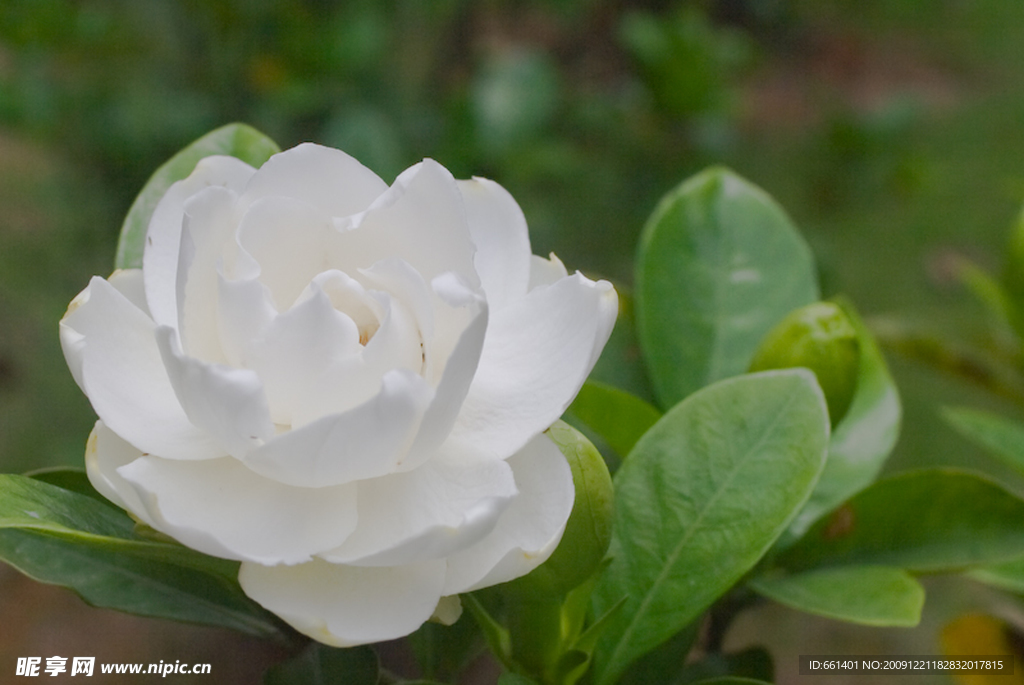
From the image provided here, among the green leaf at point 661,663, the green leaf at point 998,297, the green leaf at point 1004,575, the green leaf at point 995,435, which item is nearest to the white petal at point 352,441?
the green leaf at point 661,663

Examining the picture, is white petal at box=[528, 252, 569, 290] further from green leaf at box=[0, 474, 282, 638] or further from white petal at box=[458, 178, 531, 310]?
green leaf at box=[0, 474, 282, 638]

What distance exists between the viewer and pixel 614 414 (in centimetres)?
62

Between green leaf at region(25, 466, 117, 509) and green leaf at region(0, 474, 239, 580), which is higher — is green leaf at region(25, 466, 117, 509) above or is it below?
below

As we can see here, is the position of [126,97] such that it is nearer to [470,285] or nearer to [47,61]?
[47,61]

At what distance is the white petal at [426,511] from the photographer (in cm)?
36

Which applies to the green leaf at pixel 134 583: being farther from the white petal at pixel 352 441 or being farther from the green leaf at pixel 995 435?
the green leaf at pixel 995 435

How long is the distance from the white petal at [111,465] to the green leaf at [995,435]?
740 millimetres

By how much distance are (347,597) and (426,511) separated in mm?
50

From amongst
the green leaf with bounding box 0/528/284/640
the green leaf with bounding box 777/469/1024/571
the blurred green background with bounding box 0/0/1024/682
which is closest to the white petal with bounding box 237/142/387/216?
the green leaf with bounding box 0/528/284/640

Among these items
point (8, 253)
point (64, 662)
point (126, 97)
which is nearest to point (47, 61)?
point (126, 97)

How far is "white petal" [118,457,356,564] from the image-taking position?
1.22 ft

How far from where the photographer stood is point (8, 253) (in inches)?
67.8

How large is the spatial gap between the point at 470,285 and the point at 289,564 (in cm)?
14

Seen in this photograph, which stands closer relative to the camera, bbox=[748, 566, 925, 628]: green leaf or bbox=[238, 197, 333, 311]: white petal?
bbox=[238, 197, 333, 311]: white petal
